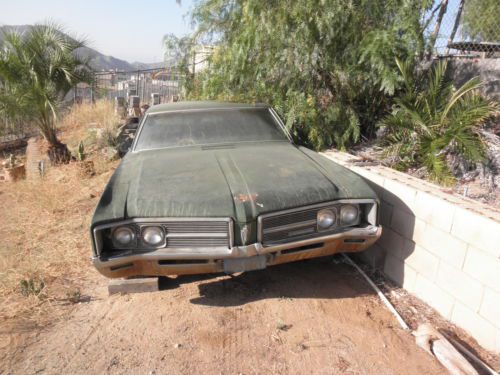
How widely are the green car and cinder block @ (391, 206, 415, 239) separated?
14.6 inches

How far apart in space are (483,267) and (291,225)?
128cm

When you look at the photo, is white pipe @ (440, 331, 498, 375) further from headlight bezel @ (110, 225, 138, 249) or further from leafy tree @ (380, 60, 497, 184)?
headlight bezel @ (110, 225, 138, 249)

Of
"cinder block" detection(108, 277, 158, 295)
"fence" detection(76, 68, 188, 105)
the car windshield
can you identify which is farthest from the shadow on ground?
"fence" detection(76, 68, 188, 105)

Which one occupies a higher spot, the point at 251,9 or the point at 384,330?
the point at 251,9

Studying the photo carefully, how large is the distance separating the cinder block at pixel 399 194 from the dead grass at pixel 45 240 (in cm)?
284

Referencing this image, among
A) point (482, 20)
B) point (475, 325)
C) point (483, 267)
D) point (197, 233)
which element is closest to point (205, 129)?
point (197, 233)

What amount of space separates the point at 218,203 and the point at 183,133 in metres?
1.60

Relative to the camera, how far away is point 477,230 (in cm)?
244

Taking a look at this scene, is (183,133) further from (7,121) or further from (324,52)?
(7,121)

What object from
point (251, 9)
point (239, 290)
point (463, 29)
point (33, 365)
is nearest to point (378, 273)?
point (239, 290)

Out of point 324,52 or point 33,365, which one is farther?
point 324,52

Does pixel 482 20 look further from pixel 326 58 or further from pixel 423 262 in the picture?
pixel 423 262

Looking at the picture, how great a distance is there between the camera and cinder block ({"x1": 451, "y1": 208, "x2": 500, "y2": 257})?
2.32m

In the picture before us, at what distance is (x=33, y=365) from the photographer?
2.35 metres
